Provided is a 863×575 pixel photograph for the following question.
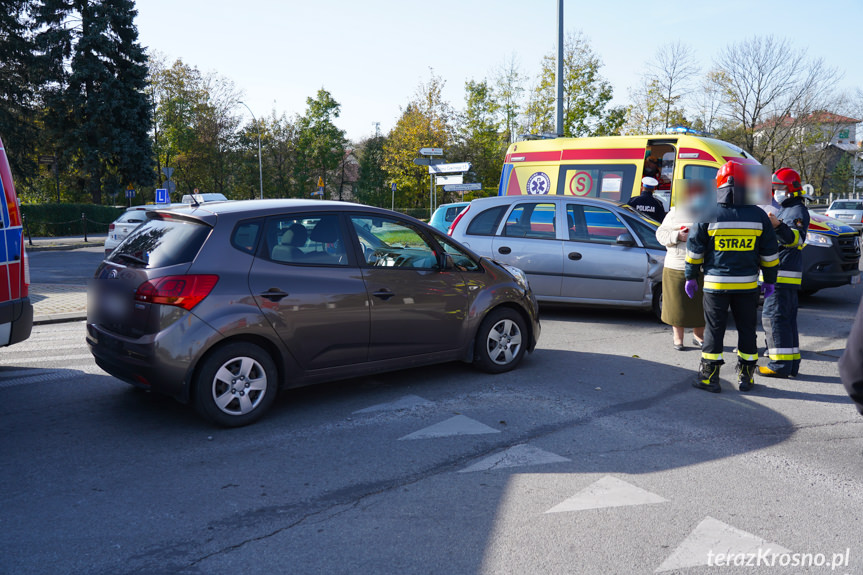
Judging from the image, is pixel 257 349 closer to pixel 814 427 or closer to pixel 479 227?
pixel 814 427

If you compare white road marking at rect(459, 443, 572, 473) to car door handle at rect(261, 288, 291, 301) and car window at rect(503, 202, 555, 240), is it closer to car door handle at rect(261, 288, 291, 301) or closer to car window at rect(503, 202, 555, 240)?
car door handle at rect(261, 288, 291, 301)

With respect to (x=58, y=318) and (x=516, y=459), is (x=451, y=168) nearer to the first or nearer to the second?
(x=58, y=318)

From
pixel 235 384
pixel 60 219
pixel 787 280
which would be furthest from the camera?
pixel 60 219

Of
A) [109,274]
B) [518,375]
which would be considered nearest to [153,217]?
[109,274]

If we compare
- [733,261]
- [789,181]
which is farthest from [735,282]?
[789,181]

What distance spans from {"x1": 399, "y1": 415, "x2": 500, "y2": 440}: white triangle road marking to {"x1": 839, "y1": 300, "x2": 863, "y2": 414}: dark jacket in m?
3.17

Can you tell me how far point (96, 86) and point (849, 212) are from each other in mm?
40772

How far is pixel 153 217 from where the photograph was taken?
17.6 ft

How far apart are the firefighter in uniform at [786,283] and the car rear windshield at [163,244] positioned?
16.8 ft

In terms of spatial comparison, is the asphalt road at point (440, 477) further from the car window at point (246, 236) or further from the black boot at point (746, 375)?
the car window at point (246, 236)

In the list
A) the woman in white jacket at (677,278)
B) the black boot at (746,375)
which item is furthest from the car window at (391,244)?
the black boot at (746,375)

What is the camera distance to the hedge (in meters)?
34.1

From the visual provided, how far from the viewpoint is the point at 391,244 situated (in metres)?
5.86

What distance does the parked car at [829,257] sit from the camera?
10406 mm
